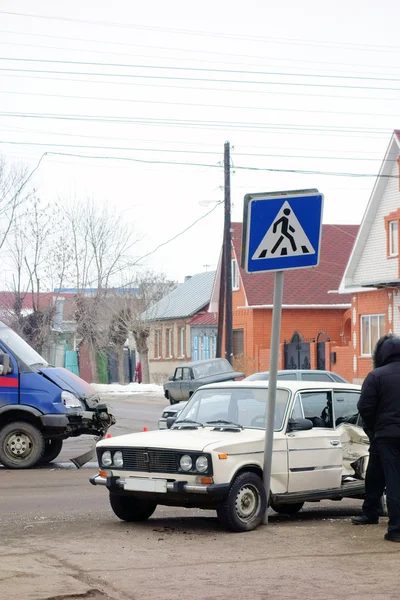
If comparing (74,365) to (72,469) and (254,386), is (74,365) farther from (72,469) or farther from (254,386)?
(254,386)

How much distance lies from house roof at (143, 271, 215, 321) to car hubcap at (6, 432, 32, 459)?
46071 millimetres

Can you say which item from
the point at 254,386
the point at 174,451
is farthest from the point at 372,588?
the point at 254,386

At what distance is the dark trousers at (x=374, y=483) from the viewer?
977cm

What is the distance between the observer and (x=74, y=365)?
65.5m

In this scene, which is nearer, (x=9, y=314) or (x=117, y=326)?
(x=9, y=314)

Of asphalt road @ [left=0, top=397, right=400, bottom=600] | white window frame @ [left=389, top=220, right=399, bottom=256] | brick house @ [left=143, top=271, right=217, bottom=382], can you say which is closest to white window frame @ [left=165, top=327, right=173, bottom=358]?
brick house @ [left=143, top=271, right=217, bottom=382]

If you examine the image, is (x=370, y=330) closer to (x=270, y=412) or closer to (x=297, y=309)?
(x=297, y=309)

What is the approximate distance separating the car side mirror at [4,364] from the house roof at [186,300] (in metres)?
46.0

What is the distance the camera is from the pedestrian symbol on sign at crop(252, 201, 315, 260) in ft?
33.1

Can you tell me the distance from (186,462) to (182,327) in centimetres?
5547

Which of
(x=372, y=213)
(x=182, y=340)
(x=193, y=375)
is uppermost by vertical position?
(x=372, y=213)

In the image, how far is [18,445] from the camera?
16.1 meters

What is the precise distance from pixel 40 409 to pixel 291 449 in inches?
263

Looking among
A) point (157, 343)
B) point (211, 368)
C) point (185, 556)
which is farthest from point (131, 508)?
point (157, 343)
